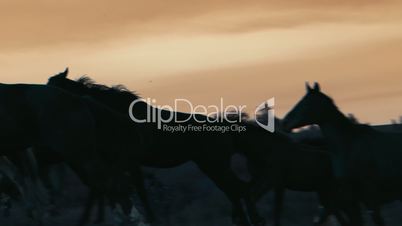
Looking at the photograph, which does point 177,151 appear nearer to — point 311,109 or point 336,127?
point 311,109

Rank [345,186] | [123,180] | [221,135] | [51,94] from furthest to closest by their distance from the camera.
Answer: [221,135]
[345,186]
[123,180]
[51,94]

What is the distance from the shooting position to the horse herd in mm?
10680

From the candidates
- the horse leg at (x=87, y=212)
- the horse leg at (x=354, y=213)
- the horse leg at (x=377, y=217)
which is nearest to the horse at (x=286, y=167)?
the horse leg at (x=354, y=213)

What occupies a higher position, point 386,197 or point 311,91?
point 311,91

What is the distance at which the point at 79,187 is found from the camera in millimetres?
22094

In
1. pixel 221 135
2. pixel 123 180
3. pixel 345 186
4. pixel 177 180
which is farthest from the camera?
pixel 177 180

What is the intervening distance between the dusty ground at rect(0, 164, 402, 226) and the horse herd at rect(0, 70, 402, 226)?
962 millimetres

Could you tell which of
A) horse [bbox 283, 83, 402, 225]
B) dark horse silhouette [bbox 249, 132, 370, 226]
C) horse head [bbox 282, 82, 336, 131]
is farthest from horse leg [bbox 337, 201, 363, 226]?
horse head [bbox 282, 82, 336, 131]

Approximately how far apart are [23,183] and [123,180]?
141 cm

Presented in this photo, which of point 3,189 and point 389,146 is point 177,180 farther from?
point 389,146

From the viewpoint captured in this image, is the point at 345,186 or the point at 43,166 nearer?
the point at 345,186

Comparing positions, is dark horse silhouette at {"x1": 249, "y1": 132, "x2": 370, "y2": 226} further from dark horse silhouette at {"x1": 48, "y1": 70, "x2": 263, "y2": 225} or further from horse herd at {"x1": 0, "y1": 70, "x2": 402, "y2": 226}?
dark horse silhouette at {"x1": 48, "y1": 70, "x2": 263, "y2": 225}

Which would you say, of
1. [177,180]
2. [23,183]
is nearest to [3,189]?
[23,183]

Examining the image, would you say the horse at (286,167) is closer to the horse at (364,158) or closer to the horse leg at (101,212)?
the horse at (364,158)
